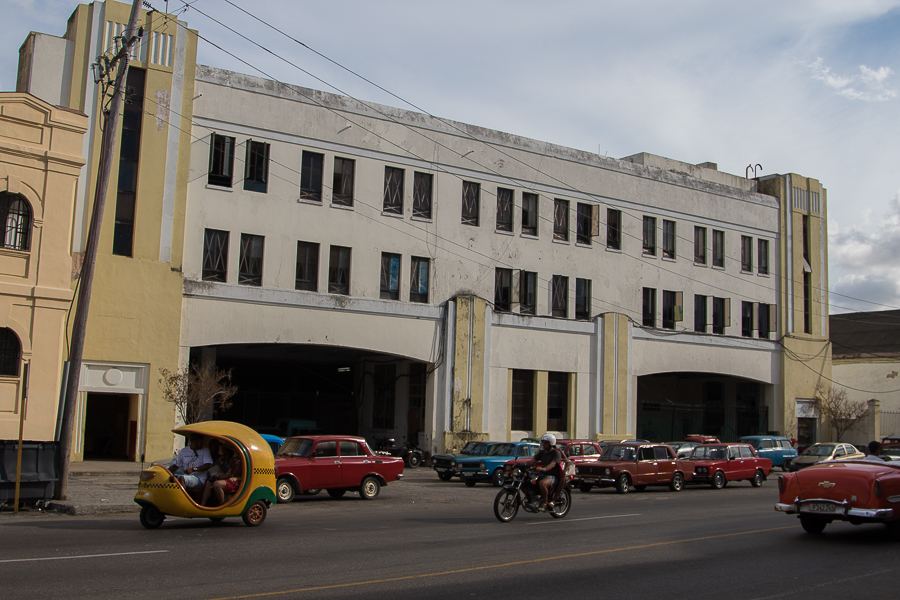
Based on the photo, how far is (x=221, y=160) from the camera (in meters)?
29.6

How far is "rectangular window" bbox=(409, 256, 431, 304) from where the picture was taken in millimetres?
33375

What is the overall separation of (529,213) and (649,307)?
26.5 feet

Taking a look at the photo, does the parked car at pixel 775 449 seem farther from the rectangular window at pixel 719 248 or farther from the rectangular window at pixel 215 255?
the rectangular window at pixel 215 255

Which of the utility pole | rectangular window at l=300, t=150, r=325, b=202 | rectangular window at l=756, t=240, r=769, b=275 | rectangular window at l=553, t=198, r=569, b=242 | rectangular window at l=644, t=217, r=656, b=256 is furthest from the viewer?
rectangular window at l=756, t=240, r=769, b=275

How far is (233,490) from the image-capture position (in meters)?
13.2

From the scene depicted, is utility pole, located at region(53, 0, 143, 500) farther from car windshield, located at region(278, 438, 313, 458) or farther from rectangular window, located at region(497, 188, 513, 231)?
rectangular window, located at region(497, 188, 513, 231)

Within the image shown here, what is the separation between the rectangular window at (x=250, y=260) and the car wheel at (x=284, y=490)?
1214cm

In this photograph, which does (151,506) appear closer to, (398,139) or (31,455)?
(31,455)

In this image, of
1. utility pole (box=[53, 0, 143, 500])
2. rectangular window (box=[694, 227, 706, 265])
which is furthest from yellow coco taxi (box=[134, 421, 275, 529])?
rectangular window (box=[694, 227, 706, 265])

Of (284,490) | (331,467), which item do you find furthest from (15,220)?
(331,467)

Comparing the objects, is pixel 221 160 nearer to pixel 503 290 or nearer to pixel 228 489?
pixel 503 290

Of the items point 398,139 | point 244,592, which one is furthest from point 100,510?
point 398,139

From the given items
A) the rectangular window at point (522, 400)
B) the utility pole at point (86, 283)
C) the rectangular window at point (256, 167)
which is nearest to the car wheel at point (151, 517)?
the utility pole at point (86, 283)

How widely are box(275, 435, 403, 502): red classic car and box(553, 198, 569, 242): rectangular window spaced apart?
737 inches
